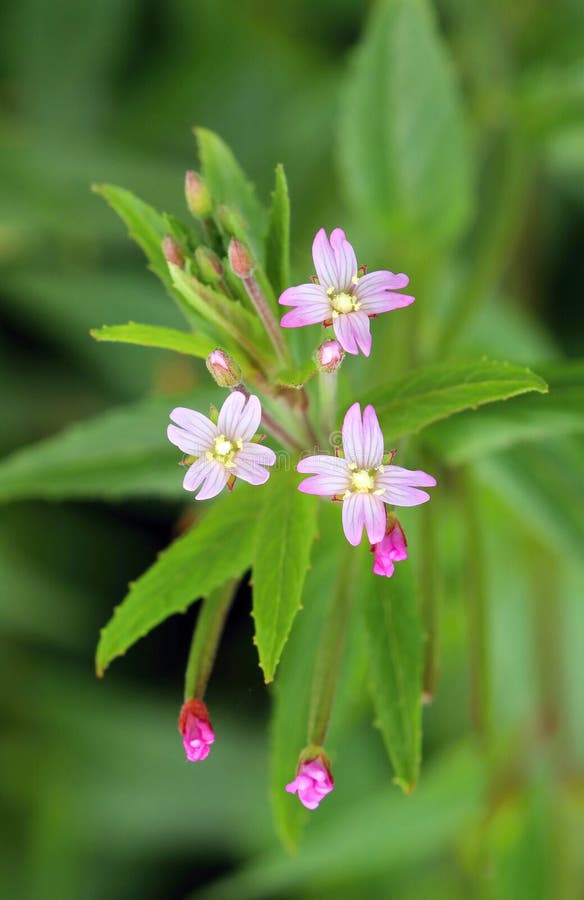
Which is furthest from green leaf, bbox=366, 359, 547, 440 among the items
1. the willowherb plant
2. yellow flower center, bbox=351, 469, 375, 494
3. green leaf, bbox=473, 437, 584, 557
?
green leaf, bbox=473, 437, 584, 557

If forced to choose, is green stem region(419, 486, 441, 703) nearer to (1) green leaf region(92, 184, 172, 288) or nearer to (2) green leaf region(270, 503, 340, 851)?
(2) green leaf region(270, 503, 340, 851)

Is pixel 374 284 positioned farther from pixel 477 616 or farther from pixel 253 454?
pixel 477 616

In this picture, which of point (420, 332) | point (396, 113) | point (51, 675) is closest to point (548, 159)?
point (396, 113)

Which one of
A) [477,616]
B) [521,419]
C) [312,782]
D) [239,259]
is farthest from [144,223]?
[477,616]

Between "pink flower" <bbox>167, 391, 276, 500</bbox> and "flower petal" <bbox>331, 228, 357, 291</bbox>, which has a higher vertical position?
"flower petal" <bbox>331, 228, 357, 291</bbox>

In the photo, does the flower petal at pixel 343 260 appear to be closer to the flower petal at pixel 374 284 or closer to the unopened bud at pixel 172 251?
the flower petal at pixel 374 284

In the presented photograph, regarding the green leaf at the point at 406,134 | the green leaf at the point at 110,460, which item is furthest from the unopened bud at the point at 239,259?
the green leaf at the point at 406,134

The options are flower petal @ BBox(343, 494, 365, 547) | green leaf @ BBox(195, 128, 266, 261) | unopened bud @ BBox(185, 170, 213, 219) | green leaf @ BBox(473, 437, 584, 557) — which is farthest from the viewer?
green leaf @ BBox(473, 437, 584, 557)
